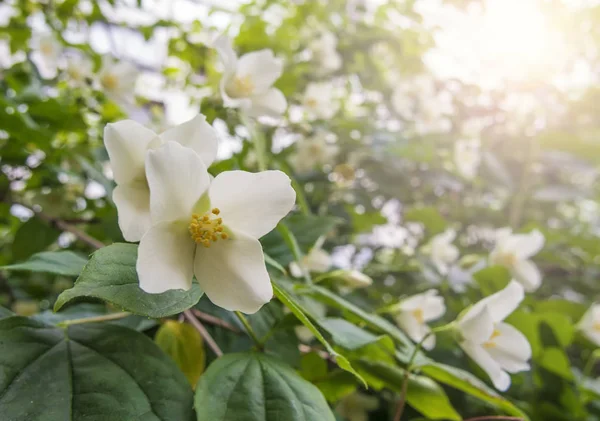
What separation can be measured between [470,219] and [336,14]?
0.95 meters

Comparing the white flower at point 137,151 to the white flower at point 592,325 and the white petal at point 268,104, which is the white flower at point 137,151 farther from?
the white flower at point 592,325

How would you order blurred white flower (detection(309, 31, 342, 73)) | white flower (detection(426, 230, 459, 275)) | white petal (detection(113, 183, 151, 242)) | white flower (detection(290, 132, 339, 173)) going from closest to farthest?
white petal (detection(113, 183, 151, 242))
white flower (detection(426, 230, 459, 275))
white flower (detection(290, 132, 339, 173))
blurred white flower (detection(309, 31, 342, 73))

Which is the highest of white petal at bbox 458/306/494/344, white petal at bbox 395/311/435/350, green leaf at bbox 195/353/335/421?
green leaf at bbox 195/353/335/421

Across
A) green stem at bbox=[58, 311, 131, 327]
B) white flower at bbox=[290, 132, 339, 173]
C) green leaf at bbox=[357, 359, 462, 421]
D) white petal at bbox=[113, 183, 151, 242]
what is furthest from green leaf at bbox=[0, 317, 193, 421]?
white flower at bbox=[290, 132, 339, 173]

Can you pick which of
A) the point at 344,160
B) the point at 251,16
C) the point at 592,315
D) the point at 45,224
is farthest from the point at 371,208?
the point at 45,224

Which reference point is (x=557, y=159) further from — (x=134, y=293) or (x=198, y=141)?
(x=134, y=293)

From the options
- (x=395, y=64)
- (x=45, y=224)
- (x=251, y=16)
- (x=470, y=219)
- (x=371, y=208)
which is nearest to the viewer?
(x=45, y=224)

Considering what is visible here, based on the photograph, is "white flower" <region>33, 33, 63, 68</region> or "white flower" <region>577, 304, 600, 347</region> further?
"white flower" <region>33, 33, 63, 68</region>

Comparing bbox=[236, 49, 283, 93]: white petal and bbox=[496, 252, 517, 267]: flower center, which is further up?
bbox=[236, 49, 283, 93]: white petal

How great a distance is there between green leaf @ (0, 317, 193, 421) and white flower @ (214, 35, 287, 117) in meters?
0.43

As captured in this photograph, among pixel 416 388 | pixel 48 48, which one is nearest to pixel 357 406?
pixel 416 388

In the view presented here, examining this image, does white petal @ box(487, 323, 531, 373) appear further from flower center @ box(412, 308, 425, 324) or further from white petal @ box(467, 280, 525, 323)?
flower center @ box(412, 308, 425, 324)

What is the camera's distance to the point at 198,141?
0.51 metres

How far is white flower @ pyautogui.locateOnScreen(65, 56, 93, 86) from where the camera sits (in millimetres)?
1376
